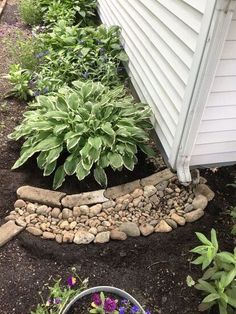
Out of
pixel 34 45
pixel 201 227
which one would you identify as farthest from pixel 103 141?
pixel 34 45

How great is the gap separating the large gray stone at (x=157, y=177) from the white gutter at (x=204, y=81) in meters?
0.10

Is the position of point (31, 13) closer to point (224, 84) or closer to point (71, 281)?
point (224, 84)

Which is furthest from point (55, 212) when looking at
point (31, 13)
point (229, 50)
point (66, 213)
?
point (31, 13)

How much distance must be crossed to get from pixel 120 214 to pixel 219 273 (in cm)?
95

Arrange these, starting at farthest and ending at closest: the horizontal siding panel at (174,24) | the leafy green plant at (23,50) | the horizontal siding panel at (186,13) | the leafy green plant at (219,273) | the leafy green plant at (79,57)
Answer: the leafy green plant at (23,50)
the leafy green plant at (79,57)
the horizontal siding panel at (174,24)
the horizontal siding panel at (186,13)
the leafy green plant at (219,273)

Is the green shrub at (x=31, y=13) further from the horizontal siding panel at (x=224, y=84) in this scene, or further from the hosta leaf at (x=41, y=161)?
the horizontal siding panel at (x=224, y=84)

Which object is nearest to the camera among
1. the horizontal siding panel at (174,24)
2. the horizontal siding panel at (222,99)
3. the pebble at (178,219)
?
the horizontal siding panel at (174,24)

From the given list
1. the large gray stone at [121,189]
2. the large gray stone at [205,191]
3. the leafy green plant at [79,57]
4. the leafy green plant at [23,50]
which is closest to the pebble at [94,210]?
the large gray stone at [121,189]

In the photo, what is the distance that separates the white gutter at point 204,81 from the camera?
2071mm

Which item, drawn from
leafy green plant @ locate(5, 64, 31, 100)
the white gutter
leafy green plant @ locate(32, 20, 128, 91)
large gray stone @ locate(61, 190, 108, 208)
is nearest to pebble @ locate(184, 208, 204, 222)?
the white gutter

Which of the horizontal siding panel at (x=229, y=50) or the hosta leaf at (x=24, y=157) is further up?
the horizontal siding panel at (x=229, y=50)

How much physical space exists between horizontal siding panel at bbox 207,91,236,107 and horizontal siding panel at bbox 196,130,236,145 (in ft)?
0.86

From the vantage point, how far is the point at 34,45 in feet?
15.0

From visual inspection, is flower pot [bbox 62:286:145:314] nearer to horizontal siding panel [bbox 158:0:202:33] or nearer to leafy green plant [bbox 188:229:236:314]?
leafy green plant [bbox 188:229:236:314]
